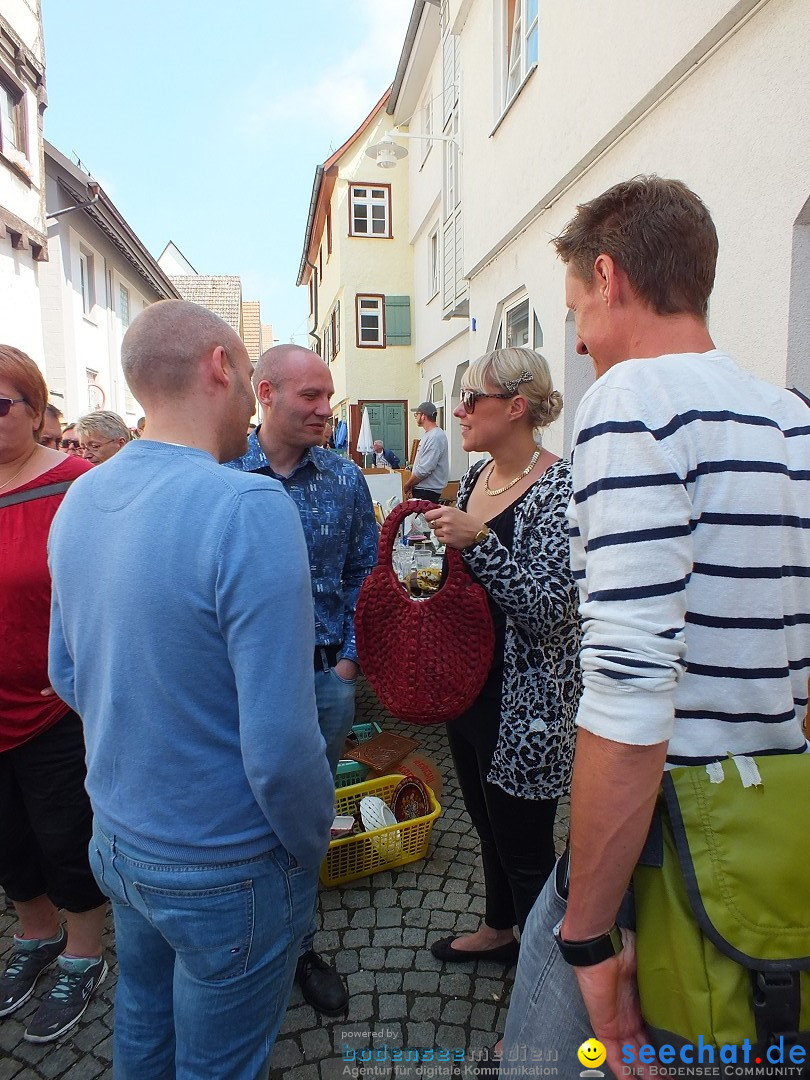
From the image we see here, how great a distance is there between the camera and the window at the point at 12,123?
8.83m

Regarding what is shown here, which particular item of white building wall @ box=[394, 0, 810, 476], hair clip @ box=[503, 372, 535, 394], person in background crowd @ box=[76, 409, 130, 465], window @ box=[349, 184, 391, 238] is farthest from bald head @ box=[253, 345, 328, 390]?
window @ box=[349, 184, 391, 238]

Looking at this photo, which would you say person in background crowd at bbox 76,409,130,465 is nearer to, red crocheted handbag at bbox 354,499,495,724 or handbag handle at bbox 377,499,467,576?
handbag handle at bbox 377,499,467,576

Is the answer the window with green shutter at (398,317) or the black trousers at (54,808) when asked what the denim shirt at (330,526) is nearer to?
the black trousers at (54,808)

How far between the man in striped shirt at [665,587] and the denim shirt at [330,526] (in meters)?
1.30

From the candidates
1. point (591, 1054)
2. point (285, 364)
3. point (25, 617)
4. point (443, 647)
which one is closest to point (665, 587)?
point (591, 1054)

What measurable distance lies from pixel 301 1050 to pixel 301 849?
1.23 metres

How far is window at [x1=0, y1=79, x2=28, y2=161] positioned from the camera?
8.83m

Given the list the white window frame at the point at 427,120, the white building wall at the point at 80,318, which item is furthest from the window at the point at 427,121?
the white building wall at the point at 80,318

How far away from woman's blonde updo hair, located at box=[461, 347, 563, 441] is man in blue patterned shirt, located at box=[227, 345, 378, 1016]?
509 mm

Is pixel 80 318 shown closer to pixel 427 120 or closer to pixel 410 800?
pixel 427 120

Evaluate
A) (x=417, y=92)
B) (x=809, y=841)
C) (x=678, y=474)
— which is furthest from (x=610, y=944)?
(x=417, y=92)

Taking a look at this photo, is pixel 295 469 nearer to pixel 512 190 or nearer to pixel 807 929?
pixel 807 929

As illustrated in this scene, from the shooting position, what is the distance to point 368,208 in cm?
1748

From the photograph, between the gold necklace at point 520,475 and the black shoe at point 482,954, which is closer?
the gold necklace at point 520,475
